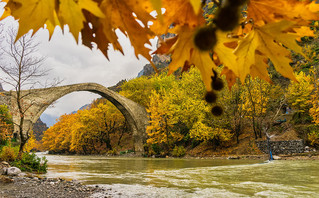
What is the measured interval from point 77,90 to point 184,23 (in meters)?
19.0

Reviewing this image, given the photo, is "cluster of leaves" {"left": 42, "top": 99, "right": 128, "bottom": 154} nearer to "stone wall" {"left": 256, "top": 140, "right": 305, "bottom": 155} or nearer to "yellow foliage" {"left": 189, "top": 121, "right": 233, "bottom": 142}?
"yellow foliage" {"left": 189, "top": 121, "right": 233, "bottom": 142}

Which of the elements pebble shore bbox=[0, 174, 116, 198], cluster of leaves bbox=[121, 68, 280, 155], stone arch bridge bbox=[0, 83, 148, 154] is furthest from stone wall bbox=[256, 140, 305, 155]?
stone arch bridge bbox=[0, 83, 148, 154]

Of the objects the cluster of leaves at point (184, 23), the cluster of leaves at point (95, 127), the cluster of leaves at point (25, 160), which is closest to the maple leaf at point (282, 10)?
the cluster of leaves at point (184, 23)

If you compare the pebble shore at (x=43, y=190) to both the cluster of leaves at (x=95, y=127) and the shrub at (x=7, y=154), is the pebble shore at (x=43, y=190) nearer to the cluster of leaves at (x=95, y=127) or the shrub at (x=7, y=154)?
the shrub at (x=7, y=154)

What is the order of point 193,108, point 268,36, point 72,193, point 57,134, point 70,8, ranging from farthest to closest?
point 57,134 < point 193,108 < point 72,193 < point 268,36 < point 70,8

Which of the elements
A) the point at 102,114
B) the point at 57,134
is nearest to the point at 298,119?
the point at 102,114

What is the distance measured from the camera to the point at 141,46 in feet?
1.37

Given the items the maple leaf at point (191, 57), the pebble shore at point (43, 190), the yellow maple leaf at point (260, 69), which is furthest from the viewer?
the pebble shore at point (43, 190)

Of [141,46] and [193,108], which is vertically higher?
[193,108]

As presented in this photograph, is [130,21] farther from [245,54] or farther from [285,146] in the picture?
[285,146]

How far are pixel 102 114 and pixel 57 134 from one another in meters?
13.0

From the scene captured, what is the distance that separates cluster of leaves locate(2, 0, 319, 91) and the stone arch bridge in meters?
14.2

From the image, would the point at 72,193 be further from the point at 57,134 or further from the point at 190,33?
the point at 57,134

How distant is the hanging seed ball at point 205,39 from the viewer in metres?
0.35
